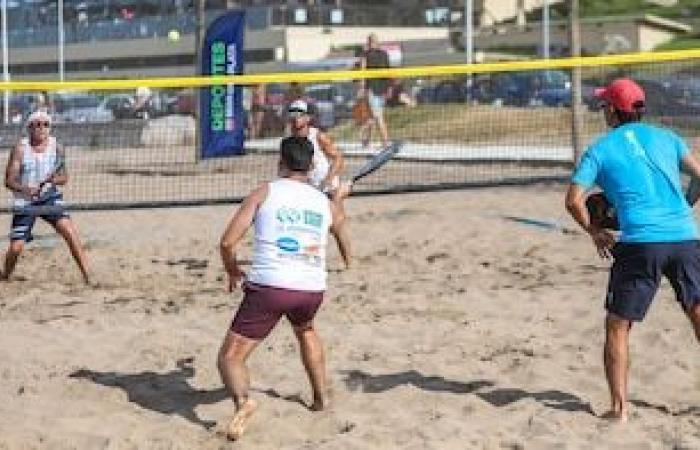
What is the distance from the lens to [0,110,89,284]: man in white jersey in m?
9.23

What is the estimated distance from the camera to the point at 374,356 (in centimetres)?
690

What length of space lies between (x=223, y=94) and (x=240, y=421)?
1070 centimetres

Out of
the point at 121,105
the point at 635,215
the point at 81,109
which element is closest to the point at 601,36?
the point at 121,105

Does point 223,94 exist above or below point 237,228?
above

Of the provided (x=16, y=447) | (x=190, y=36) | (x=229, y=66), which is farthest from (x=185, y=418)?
(x=190, y=36)

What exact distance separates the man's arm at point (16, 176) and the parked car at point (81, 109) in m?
12.4

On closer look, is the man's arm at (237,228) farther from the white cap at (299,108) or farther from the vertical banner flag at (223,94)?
the vertical banner flag at (223,94)

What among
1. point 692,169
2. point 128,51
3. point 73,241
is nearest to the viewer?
point 692,169

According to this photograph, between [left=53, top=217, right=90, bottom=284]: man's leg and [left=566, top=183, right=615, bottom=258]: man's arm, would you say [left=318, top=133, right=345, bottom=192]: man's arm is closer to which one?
[left=53, top=217, right=90, bottom=284]: man's leg

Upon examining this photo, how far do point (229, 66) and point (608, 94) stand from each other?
432 inches

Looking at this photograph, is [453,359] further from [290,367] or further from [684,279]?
[684,279]

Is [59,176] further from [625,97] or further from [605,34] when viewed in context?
[605,34]

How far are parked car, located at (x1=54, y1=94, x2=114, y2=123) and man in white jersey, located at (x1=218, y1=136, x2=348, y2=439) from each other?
16.4m

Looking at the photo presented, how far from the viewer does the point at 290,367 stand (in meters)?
6.72
